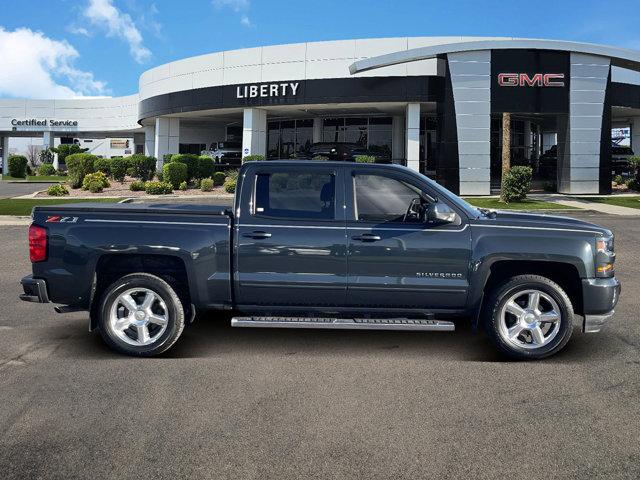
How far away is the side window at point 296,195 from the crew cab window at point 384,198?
27 cm

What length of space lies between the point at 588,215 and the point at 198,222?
718 inches

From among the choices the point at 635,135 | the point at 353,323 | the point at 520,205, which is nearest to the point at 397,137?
the point at 635,135

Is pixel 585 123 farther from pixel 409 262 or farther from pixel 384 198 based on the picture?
pixel 409 262

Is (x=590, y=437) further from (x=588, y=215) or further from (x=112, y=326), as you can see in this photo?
(x=588, y=215)

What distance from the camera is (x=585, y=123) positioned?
97.1ft

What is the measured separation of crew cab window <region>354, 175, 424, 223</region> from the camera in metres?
5.52

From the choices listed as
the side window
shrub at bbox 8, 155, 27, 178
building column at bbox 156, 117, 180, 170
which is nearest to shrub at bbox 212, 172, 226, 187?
building column at bbox 156, 117, 180, 170

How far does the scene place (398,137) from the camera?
4284 centimetres

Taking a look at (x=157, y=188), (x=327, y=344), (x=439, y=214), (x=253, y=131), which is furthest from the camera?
(x=253, y=131)

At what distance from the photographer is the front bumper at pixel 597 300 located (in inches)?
210

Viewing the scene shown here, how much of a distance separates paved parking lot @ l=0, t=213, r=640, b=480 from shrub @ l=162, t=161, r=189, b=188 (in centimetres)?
2506

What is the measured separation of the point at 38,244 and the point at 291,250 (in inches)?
92.8

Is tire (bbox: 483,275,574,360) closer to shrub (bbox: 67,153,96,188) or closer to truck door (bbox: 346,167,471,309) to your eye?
truck door (bbox: 346,167,471,309)

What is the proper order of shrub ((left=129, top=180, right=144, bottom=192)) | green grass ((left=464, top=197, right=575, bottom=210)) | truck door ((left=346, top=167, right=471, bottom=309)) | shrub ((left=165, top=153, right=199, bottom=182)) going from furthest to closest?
shrub ((left=165, top=153, right=199, bottom=182))
shrub ((left=129, top=180, right=144, bottom=192))
green grass ((left=464, top=197, right=575, bottom=210))
truck door ((left=346, top=167, right=471, bottom=309))
